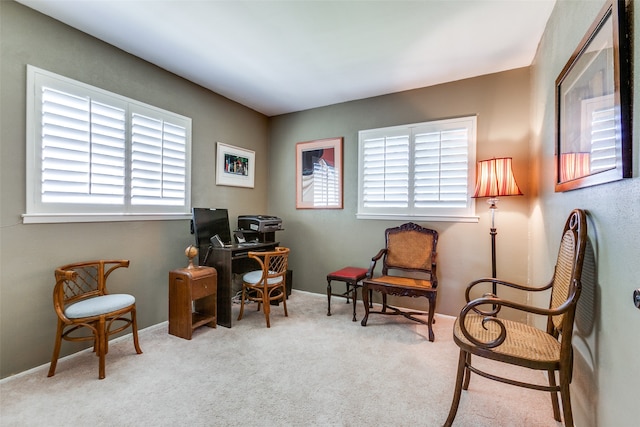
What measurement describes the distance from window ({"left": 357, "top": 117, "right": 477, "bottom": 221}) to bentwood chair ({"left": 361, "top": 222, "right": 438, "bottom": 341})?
0.77ft

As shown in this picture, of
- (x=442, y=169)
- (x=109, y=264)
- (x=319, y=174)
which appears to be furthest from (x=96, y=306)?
(x=442, y=169)

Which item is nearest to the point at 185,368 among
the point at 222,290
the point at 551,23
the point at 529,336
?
A: the point at 222,290

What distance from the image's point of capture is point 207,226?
3168 mm

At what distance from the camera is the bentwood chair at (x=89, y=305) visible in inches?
78.1

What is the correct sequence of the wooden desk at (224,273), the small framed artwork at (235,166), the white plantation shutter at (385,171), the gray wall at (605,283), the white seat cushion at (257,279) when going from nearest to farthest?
the gray wall at (605,283) < the wooden desk at (224,273) < the white seat cushion at (257,279) < the white plantation shutter at (385,171) < the small framed artwork at (235,166)

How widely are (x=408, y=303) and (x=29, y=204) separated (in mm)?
3722

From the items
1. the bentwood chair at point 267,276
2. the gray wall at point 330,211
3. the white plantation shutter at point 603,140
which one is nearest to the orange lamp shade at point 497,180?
the gray wall at point 330,211

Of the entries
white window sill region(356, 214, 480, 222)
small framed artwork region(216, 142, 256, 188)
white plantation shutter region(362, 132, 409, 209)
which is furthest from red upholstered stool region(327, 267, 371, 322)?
small framed artwork region(216, 142, 256, 188)

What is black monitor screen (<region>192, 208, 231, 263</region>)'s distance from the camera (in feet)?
9.97

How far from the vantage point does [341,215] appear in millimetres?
3875

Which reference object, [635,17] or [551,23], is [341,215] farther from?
[635,17]

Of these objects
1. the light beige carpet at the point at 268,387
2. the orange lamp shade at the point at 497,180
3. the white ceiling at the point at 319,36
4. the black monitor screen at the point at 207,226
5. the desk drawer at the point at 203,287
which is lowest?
the light beige carpet at the point at 268,387

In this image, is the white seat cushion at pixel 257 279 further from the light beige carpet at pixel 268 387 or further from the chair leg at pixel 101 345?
the chair leg at pixel 101 345

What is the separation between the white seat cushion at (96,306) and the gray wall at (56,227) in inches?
13.6
